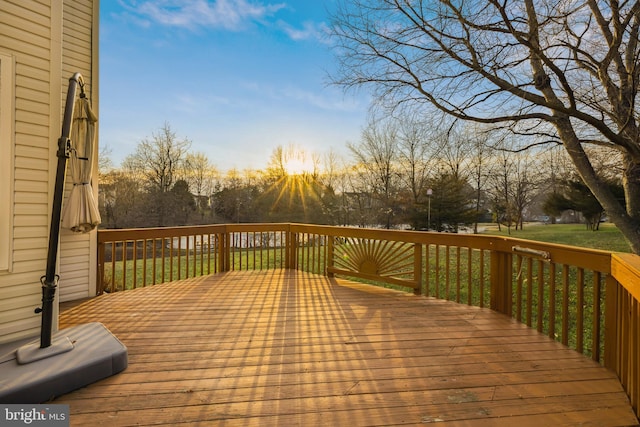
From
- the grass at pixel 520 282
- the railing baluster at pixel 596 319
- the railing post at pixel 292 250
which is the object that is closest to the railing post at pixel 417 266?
the grass at pixel 520 282

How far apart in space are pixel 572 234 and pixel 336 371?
58.1 ft

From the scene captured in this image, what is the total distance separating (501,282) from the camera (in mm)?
3646

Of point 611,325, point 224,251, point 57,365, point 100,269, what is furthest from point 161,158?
point 611,325

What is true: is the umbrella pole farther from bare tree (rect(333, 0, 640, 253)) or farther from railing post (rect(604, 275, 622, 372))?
bare tree (rect(333, 0, 640, 253))

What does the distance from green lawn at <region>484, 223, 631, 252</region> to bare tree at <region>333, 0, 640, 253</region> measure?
23.2ft

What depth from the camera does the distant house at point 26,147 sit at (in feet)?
7.77

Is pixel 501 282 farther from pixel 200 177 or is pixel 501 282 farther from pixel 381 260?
pixel 200 177

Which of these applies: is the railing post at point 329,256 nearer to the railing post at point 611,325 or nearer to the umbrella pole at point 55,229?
the railing post at point 611,325

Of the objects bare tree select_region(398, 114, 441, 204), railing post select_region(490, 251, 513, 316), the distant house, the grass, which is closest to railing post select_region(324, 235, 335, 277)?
the grass

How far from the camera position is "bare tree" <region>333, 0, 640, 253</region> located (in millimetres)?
4906

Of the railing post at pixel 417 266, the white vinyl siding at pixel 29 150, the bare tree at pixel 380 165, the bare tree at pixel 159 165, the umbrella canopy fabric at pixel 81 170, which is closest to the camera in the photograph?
the white vinyl siding at pixel 29 150

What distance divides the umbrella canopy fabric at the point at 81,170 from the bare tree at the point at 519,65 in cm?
498

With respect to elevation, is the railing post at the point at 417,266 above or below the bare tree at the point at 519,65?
below

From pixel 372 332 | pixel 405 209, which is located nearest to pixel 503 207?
pixel 405 209
